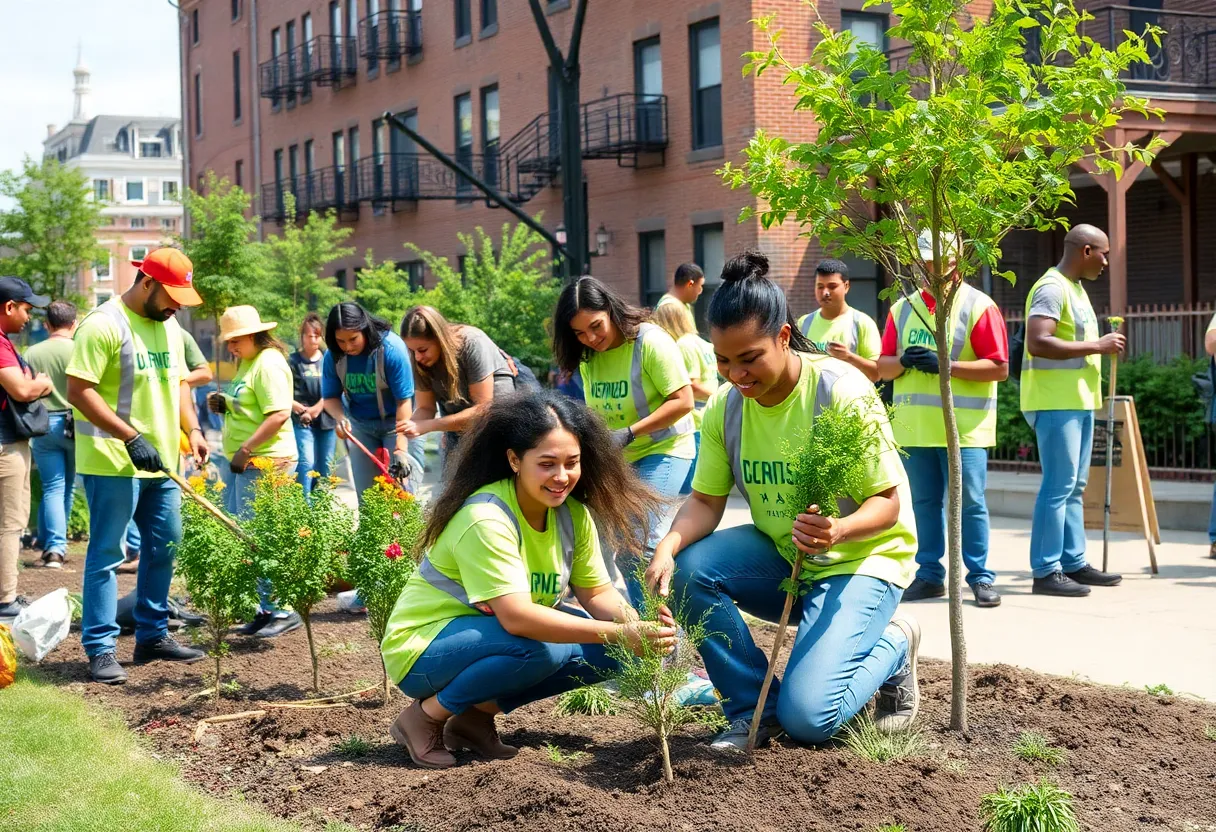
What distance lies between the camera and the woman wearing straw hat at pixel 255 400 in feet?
26.8

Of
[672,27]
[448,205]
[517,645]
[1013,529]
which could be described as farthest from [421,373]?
[448,205]

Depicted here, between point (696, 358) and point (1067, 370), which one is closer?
point (1067, 370)

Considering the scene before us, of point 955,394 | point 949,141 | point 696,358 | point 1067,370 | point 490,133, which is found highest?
point 490,133

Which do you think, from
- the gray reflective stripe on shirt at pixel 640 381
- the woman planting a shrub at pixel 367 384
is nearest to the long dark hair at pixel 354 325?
the woman planting a shrub at pixel 367 384

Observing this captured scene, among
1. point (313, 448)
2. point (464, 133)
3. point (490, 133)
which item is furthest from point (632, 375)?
point (464, 133)

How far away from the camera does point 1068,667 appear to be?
646cm

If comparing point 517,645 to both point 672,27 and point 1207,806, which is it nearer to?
point 1207,806

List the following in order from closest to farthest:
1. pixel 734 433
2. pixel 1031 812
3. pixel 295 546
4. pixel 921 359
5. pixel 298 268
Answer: pixel 1031 812
pixel 734 433
pixel 295 546
pixel 921 359
pixel 298 268

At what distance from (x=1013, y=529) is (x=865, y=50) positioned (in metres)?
8.64

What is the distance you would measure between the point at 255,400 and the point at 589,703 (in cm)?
361

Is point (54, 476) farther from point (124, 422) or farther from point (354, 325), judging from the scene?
point (124, 422)

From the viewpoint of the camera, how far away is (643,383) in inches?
263

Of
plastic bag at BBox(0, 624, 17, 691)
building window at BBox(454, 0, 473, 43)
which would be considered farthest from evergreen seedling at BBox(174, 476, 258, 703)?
building window at BBox(454, 0, 473, 43)

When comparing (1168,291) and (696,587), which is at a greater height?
(1168,291)
